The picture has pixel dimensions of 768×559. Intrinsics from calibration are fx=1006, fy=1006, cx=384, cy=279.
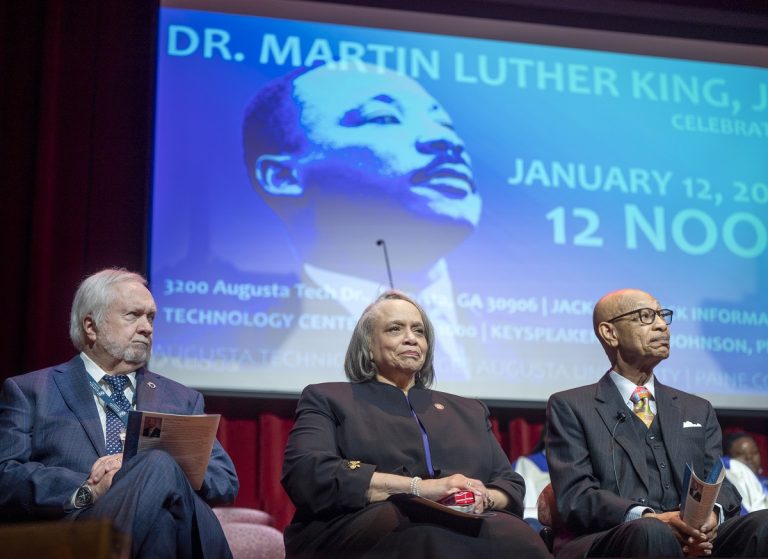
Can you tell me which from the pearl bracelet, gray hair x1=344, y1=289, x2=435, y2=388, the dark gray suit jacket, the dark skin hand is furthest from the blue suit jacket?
the dark skin hand

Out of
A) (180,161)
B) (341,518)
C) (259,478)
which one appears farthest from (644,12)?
(341,518)

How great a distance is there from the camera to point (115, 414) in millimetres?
3133

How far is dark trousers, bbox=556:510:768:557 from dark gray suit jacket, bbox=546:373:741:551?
74 millimetres

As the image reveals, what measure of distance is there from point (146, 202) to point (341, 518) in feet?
8.15

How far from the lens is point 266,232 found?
4.91 meters

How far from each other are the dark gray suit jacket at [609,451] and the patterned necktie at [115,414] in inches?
55.2

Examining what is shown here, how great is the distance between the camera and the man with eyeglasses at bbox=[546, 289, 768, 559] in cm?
295

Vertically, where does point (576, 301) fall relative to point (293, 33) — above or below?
below

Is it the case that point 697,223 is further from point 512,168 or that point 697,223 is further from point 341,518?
point 341,518

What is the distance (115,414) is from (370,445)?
0.80 metres

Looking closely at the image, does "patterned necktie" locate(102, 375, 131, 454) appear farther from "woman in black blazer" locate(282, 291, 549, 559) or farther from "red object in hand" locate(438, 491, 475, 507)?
"red object in hand" locate(438, 491, 475, 507)

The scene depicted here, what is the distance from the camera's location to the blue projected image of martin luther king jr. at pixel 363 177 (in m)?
4.94

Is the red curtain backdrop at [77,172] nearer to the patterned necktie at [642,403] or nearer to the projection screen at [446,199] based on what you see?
the projection screen at [446,199]

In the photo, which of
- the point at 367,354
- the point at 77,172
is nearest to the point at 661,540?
the point at 367,354
